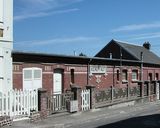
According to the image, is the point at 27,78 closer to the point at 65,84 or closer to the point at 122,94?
the point at 65,84

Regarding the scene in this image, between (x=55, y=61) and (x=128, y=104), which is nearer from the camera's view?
(x=55, y=61)

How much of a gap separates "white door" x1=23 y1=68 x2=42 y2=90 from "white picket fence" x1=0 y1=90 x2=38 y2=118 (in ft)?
16.8

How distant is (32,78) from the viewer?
80.4 feet

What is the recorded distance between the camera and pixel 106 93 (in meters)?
26.3

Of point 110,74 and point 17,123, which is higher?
point 110,74

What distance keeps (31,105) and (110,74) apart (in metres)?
16.1

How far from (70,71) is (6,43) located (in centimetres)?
781

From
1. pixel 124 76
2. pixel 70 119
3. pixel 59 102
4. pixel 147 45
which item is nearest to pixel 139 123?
pixel 70 119

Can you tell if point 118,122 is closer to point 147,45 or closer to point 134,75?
point 134,75

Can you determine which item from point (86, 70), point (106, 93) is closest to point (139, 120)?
point (106, 93)

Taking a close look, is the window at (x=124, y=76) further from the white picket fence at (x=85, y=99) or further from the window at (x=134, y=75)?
the white picket fence at (x=85, y=99)

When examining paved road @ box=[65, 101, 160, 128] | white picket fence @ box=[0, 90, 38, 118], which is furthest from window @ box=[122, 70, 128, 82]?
white picket fence @ box=[0, 90, 38, 118]

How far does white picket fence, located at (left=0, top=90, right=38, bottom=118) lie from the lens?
17562 mm

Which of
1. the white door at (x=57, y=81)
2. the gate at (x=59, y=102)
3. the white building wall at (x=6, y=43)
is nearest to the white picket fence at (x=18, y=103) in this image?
the gate at (x=59, y=102)
